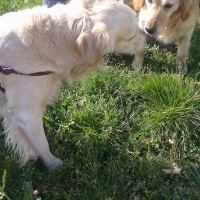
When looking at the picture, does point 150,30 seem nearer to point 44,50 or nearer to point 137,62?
point 137,62

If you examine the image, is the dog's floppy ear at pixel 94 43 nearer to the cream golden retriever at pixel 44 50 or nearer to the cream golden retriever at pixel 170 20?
the cream golden retriever at pixel 44 50

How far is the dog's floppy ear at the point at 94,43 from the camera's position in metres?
1.97

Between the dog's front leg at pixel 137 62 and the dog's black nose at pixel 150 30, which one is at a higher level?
the dog's black nose at pixel 150 30

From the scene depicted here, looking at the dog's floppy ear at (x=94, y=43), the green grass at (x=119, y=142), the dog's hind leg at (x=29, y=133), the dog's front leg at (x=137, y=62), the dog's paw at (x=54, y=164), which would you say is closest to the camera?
the dog's floppy ear at (x=94, y=43)

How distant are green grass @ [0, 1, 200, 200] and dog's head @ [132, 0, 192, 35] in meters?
0.55

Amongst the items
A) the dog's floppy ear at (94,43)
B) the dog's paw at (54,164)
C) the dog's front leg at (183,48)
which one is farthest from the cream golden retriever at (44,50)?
the dog's front leg at (183,48)

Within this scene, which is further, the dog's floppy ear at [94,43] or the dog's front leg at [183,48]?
the dog's front leg at [183,48]

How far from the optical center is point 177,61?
3674 millimetres

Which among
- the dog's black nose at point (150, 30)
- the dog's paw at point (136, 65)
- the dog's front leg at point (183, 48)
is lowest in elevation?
the dog's paw at point (136, 65)

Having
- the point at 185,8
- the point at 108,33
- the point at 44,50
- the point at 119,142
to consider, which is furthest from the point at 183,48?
the point at 44,50

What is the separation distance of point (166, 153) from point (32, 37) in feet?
5.06

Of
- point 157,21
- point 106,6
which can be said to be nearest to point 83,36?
point 106,6

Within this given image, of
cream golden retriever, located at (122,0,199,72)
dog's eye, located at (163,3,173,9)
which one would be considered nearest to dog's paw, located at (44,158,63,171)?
cream golden retriever, located at (122,0,199,72)

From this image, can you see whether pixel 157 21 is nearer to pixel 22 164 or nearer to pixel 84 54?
pixel 84 54
